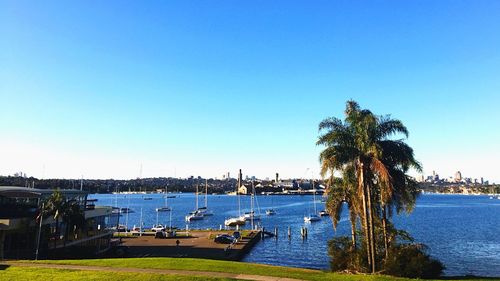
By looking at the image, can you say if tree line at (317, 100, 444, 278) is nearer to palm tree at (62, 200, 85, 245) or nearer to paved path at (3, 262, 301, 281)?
paved path at (3, 262, 301, 281)

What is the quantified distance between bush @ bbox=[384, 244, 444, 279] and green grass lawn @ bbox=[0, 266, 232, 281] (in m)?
12.3

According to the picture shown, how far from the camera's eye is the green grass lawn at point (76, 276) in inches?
889

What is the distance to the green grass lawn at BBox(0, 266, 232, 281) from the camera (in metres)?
22.6

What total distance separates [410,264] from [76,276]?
20939mm

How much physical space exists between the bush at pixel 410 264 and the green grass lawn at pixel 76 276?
40.3ft

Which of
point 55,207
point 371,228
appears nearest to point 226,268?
point 371,228

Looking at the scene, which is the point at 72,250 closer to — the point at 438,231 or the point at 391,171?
the point at 391,171

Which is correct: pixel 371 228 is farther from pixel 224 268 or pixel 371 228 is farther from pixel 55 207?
pixel 55 207

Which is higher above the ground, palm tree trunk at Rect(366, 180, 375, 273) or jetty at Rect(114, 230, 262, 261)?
palm tree trunk at Rect(366, 180, 375, 273)

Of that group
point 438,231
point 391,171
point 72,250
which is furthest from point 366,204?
point 438,231

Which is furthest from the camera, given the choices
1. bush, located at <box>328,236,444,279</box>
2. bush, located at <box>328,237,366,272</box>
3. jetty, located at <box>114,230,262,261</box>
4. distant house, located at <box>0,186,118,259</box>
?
jetty, located at <box>114,230,262,261</box>

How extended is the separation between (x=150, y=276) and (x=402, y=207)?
1973 cm

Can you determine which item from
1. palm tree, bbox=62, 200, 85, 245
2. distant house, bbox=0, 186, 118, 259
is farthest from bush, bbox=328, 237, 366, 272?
distant house, bbox=0, 186, 118, 259

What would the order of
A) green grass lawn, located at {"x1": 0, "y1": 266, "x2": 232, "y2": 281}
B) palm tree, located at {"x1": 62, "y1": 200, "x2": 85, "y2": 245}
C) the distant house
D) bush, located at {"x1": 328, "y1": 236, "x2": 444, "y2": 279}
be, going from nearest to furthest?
1. green grass lawn, located at {"x1": 0, "y1": 266, "x2": 232, "y2": 281}
2. bush, located at {"x1": 328, "y1": 236, "x2": 444, "y2": 279}
3. the distant house
4. palm tree, located at {"x1": 62, "y1": 200, "x2": 85, "y2": 245}
